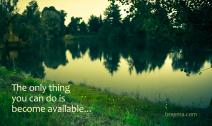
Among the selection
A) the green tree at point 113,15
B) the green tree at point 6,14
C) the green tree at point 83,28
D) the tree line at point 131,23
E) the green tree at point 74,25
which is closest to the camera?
the tree line at point 131,23

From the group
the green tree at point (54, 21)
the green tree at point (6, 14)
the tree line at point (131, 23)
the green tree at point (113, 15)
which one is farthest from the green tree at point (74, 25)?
the green tree at point (6, 14)

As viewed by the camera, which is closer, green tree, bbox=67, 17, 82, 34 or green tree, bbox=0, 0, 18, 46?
green tree, bbox=0, 0, 18, 46

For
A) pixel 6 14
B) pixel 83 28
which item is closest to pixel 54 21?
pixel 83 28

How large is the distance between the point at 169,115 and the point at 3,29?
283ft

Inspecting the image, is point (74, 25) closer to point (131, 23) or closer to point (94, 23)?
point (94, 23)

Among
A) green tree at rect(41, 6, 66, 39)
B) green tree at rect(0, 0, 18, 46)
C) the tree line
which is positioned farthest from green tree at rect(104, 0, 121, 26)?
green tree at rect(0, 0, 18, 46)

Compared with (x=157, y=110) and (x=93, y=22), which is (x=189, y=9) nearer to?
(x=157, y=110)

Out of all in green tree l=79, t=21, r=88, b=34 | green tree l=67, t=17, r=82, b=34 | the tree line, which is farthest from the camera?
green tree l=67, t=17, r=82, b=34

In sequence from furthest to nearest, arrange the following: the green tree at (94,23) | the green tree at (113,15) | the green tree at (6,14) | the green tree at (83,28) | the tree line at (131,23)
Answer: the green tree at (83,28), the green tree at (94,23), the green tree at (113,15), the green tree at (6,14), the tree line at (131,23)

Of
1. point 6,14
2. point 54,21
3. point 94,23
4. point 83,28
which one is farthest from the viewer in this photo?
point 83,28

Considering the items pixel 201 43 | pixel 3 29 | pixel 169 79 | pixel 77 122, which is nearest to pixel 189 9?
pixel 201 43

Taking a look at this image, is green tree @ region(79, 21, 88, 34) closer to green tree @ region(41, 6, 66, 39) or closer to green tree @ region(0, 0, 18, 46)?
green tree @ region(41, 6, 66, 39)

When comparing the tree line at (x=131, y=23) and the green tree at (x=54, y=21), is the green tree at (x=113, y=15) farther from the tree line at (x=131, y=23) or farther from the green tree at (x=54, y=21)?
the green tree at (x=54, y=21)

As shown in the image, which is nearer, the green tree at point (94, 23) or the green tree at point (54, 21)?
the green tree at point (54, 21)
